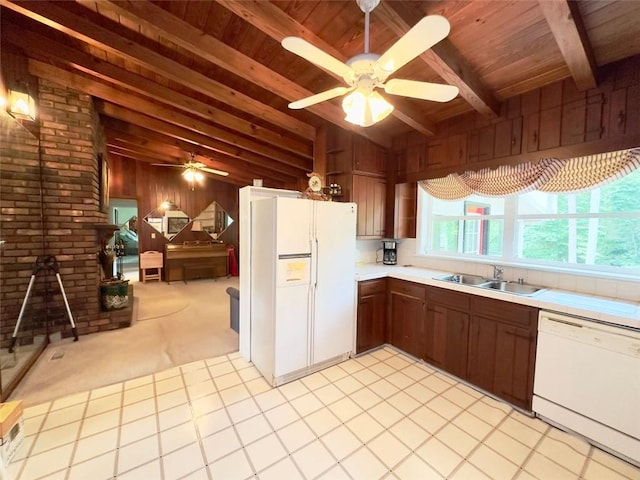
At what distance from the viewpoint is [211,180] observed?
24.2ft

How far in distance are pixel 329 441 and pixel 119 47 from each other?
3.58 meters

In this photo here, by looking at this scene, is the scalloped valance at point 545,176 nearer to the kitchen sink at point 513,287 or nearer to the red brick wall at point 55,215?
the kitchen sink at point 513,287

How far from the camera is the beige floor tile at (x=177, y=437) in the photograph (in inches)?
69.1

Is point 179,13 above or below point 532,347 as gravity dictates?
above

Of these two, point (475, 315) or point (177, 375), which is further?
point (177, 375)

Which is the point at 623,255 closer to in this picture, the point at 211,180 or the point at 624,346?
the point at 624,346

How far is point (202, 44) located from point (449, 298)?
3.04 metres

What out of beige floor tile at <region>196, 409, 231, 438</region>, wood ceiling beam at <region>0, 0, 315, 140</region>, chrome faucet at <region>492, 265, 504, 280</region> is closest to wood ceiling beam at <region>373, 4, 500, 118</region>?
chrome faucet at <region>492, 265, 504, 280</region>

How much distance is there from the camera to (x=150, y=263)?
6.48 meters

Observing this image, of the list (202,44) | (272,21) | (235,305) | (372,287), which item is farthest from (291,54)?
(235,305)

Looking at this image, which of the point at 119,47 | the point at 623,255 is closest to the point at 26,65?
the point at 119,47

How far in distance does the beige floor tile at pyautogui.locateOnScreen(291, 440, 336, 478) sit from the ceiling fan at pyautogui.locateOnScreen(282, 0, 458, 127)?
6.97 ft

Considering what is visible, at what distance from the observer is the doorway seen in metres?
6.58

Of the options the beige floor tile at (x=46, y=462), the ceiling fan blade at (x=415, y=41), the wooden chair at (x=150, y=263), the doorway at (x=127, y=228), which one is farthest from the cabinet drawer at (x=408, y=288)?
the wooden chair at (x=150, y=263)
